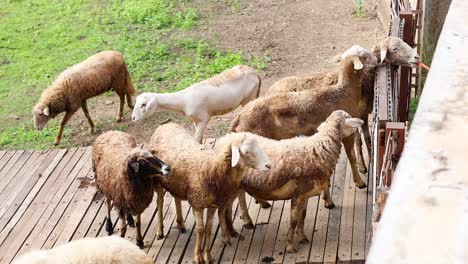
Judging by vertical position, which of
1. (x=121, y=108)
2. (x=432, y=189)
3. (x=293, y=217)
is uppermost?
(x=432, y=189)

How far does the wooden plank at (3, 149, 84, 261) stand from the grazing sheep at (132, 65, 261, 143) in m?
1.13

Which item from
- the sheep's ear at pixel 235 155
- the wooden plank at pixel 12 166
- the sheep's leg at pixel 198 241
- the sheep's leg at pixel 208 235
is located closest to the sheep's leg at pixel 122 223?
the sheep's leg at pixel 198 241

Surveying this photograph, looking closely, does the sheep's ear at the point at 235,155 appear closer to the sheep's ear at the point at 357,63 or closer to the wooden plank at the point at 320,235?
the wooden plank at the point at 320,235

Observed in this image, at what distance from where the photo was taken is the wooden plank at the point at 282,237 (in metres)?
7.36

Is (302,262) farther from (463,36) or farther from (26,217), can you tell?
(463,36)

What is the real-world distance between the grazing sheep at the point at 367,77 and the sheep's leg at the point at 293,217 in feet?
5.33

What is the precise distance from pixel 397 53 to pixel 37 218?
13.7 ft

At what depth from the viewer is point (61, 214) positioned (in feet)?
27.6

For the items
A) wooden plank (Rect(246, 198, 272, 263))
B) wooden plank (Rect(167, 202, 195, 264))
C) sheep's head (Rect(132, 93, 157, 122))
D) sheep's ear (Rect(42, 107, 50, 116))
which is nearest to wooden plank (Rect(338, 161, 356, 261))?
wooden plank (Rect(246, 198, 272, 263))

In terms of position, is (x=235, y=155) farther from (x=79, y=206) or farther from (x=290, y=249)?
(x=79, y=206)

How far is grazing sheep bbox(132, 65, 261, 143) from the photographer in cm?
935

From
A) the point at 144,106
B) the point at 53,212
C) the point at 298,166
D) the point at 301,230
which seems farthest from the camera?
the point at 144,106

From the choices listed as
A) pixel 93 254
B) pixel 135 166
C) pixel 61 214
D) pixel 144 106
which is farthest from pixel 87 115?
pixel 93 254

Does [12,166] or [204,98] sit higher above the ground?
[204,98]
